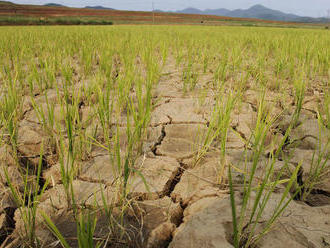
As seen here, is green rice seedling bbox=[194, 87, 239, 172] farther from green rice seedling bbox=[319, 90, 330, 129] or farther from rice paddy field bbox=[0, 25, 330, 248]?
green rice seedling bbox=[319, 90, 330, 129]

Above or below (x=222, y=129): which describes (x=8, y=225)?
below

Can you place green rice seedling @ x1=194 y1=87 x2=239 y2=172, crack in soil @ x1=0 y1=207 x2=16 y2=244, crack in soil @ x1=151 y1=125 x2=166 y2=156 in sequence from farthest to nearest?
crack in soil @ x1=151 y1=125 x2=166 y2=156, green rice seedling @ x1=194 y1=87 x2=239 y2=172, crack in soil @ x1=0 y1=207 x2=16 y2=244

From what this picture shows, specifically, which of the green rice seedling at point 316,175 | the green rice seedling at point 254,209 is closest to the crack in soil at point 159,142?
the green rice seedling at point 254,209

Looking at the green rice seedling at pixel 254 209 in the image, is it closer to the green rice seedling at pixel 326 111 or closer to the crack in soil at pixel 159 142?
the green rice seedling at pixel 326 111

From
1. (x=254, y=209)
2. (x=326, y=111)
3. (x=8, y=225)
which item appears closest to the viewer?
(x=254, y=209)

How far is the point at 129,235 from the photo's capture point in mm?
565

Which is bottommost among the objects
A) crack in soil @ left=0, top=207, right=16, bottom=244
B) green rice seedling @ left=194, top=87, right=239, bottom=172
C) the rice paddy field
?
crack in soil @ left=0, top=207, right=16, bottom=244

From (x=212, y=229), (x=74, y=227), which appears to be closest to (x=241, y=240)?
(x=212, y=229)

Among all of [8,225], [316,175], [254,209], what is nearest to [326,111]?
[316,175]

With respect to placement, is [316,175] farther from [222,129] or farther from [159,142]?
[159,142]

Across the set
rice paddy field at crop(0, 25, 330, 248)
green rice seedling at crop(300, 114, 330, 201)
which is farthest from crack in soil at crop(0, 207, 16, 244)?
green rice seedling at crop(300, 114, 330, 201)

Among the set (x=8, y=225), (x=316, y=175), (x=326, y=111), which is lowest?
(x=8, y=225)

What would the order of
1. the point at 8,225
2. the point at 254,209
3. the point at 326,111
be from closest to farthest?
the point at 254,209 → the point at 8,225 → the point at 326,111

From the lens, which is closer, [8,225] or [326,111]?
[8,225]
